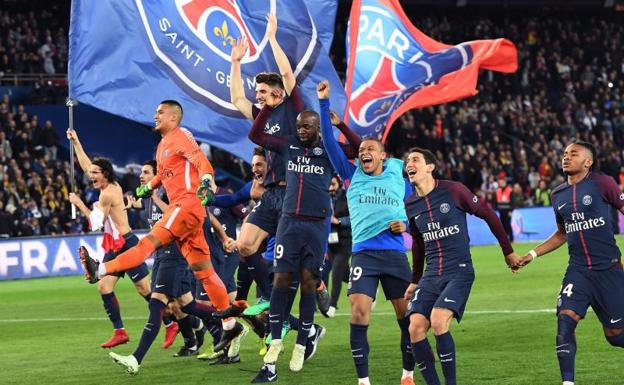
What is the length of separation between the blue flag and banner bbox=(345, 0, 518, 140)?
22.9ft

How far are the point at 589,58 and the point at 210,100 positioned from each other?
126ft

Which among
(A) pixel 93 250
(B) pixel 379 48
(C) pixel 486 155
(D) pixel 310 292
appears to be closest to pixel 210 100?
(D) pixel 310 292

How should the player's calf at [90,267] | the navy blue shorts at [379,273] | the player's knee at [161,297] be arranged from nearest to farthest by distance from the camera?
the navy blue shorts at [379,273], the player's calf at [90,267], the player's knee at [161,297]

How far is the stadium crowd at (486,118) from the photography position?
30766mm

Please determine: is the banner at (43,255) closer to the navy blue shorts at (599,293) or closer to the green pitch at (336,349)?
the green pitch at (336,349)

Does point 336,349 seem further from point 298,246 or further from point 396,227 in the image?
point 396,227

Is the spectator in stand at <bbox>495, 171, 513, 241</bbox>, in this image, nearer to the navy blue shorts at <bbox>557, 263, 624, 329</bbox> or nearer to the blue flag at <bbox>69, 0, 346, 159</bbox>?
the blue flag at <bbox>69, 0, 346, 159</bbox>

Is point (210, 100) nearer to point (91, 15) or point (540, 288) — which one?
point (91, 15)

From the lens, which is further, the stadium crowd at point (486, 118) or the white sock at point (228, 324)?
the stadium crowd at point (486, 118)

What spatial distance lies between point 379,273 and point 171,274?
123 inches

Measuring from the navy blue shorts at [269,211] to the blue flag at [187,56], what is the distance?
315 centimetres

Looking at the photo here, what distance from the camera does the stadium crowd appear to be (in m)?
30.8

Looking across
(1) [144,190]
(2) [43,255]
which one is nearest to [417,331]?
(1) [144,190]

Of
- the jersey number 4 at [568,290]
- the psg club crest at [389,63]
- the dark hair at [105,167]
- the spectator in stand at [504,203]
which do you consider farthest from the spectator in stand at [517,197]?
the jersey number 4 at [568,290]
